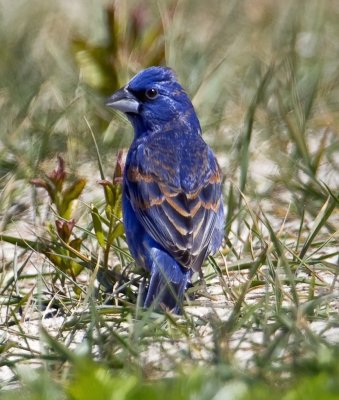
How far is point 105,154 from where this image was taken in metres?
5.55

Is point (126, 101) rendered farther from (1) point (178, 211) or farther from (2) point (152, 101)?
(1) point (178, 211)

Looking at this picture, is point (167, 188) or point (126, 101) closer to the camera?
point (167, 188)

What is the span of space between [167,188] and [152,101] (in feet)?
1.95

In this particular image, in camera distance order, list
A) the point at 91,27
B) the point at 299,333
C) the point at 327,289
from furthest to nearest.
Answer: the point at 91,27 → the point at 327,289 → the point at 299,333

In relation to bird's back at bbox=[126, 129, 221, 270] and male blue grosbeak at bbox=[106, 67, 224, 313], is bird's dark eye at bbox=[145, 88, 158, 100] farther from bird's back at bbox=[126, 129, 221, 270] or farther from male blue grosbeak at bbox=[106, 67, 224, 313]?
bird's back at bbox=[126, 129, 221, 270]

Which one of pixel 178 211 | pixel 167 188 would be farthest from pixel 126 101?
pixel 178 211

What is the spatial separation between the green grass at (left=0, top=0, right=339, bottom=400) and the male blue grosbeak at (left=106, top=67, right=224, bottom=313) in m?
0.09

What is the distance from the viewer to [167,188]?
15.2ft

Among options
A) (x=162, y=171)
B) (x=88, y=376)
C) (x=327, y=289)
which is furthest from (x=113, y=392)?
(x=162, y=171)

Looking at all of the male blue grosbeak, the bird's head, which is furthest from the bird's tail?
the bird's head

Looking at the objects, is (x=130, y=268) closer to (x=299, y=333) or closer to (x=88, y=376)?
(x=299, y=333)

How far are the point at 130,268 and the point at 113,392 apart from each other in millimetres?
2083

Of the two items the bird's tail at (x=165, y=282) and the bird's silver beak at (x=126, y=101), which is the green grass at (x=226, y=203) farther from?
the bird's silver beak at (x=126, y=101)

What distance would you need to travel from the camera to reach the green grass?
10.0ft
